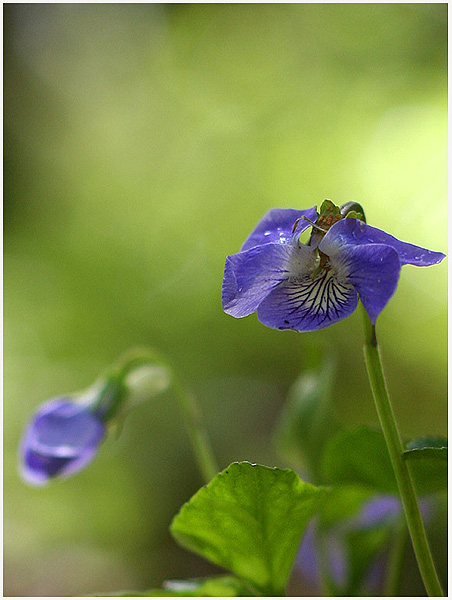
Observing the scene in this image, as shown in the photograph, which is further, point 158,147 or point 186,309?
point 158,147

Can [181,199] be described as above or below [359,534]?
above

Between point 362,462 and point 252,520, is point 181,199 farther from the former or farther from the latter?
point 252,520

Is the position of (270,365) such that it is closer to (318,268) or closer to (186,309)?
(186,309)

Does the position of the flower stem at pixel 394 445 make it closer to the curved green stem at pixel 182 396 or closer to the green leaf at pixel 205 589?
the green leaf at pixel 205 589

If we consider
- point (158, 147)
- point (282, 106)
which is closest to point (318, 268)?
point (282, 106)

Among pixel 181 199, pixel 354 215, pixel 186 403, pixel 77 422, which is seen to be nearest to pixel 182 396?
pixel 186 403

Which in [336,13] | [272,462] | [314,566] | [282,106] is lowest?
[314,566]
